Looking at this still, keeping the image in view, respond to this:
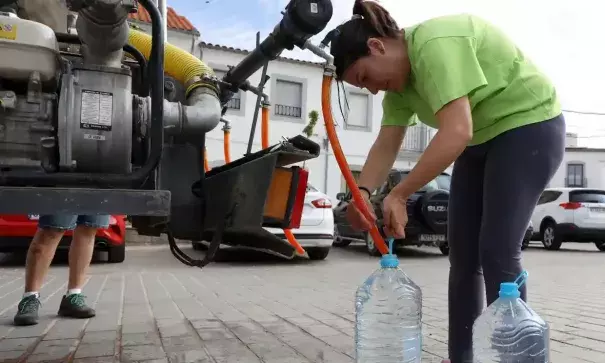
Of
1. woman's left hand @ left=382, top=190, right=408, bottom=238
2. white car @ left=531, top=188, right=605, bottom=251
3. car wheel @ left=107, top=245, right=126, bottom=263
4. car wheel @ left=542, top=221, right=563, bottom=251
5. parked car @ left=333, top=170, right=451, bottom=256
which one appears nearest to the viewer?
woman's left hand @ left=382, top=190, right=408, bottom=238

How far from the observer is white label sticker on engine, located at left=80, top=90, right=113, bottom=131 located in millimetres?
2484

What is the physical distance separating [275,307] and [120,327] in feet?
4.80

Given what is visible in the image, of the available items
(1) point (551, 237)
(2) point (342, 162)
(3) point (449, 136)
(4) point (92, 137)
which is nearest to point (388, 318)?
(2) point (342, 162)

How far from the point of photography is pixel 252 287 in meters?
6.57

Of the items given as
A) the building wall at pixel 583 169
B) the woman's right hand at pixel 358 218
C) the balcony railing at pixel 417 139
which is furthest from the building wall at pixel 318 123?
the building wall at pixel 583 169

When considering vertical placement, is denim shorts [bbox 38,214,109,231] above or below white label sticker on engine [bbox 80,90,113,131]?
below

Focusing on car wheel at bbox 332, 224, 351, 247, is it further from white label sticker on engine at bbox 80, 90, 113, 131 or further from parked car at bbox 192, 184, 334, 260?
white label sticker on engine at bbox 80, 90, 113, 131

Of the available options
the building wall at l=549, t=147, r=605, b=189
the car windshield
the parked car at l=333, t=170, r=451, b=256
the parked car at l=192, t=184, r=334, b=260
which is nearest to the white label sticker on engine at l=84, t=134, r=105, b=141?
the parked car at l=192, t=184, r=334, b=260

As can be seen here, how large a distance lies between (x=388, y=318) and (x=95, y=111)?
1.71m

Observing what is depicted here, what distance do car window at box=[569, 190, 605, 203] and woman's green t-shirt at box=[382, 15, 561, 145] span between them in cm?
1427

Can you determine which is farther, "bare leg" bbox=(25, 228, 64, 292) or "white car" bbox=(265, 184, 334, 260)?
"white car" bbox=(265, 184, 334, 260)

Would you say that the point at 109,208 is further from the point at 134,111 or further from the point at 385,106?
the point at 385,106

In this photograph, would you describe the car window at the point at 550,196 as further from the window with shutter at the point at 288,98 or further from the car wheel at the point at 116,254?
the car wheel at the point at 116,254

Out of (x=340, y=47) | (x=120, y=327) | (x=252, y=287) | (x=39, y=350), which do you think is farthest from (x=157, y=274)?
(x=340, y=47)
